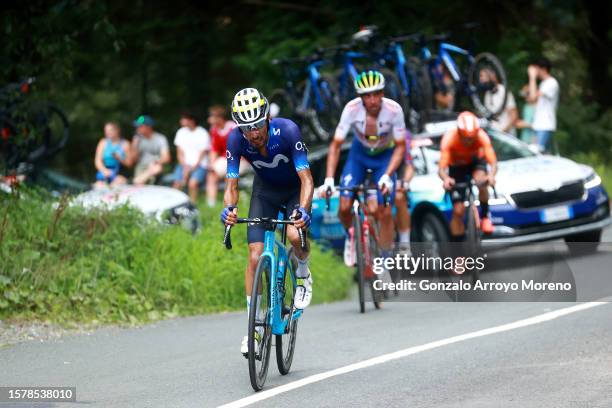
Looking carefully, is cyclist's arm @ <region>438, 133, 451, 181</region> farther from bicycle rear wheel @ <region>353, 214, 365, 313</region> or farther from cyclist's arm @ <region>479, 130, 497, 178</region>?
bicycle rear wheel @ <region>353, 214, 365, 313</region>

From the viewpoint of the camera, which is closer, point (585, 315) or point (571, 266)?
point (585, 315)

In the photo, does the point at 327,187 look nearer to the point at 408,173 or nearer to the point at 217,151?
the point at 408,173

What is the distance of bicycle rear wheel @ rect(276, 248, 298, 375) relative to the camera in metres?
9.29

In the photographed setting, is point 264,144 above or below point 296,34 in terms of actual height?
below

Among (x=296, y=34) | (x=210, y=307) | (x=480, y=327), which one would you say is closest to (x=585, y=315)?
(x=480, y=327)

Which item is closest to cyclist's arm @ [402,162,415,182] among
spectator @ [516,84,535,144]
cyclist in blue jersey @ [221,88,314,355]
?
cyclist in blue jersey @ [221,88,314,355]

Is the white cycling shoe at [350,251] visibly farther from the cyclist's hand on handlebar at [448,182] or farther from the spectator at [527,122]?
the spectator at [527,122]

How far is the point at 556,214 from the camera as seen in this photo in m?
15.6

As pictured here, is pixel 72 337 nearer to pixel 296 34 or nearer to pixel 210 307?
pixel 210 307

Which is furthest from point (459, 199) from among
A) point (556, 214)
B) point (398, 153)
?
point (398, 153)

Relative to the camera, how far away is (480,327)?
1138 cm

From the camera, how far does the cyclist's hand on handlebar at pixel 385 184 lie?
42.3ft

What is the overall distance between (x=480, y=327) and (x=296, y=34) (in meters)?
15.9

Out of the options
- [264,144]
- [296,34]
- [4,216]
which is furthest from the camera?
[296,34]
